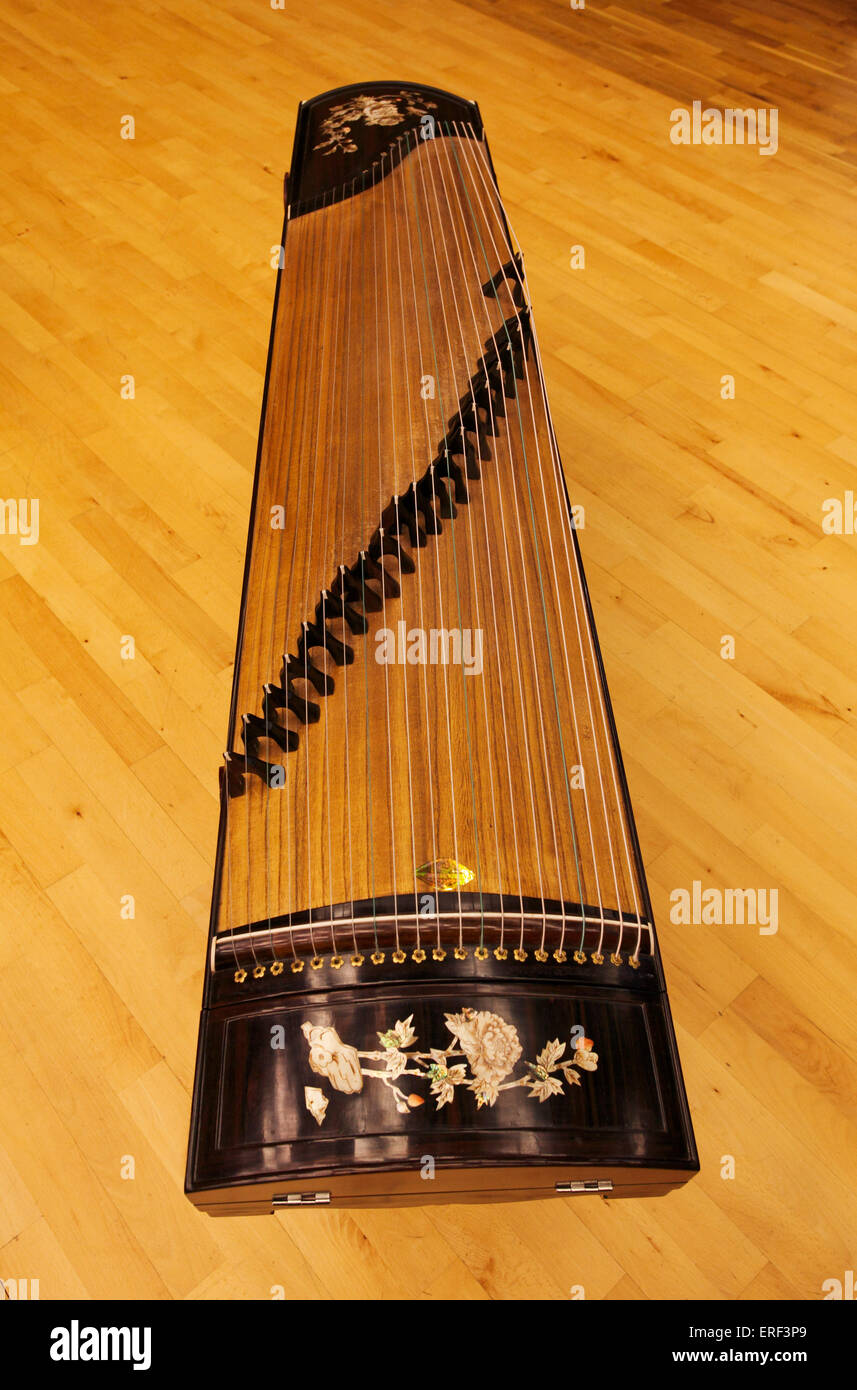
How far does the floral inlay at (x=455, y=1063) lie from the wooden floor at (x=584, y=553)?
0.68 metres

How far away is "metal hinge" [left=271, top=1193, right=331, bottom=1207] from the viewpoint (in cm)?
104

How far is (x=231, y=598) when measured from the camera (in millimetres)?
2211

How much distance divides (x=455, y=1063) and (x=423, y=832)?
281 millimetres

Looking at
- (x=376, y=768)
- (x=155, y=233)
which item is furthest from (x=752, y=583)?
(x=155, y=233)

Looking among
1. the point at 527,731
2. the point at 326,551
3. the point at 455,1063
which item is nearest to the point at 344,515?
the point at 326,551

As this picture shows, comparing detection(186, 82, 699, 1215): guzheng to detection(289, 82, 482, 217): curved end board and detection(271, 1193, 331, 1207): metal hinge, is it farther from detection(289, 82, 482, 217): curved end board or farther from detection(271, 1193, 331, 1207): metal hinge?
detection(289, 82, 482, 217): curved end board

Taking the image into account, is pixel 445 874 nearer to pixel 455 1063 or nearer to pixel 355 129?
pixel 455 1063

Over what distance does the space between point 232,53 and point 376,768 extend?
4.07m

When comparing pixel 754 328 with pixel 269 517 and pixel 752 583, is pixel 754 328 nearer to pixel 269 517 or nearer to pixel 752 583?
pixel 752 583

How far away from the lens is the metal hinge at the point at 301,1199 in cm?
104

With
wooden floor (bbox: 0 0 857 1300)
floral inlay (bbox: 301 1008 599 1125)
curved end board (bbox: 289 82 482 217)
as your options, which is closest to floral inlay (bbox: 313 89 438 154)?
curved end board (bbox: 289 82 482 217)

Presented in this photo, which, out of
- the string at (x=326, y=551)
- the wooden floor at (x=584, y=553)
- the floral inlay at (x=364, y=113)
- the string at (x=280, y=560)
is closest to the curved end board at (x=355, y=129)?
the floral inlay at (x=364, y=113)

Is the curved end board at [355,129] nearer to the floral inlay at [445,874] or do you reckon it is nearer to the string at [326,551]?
the string at [326,551]

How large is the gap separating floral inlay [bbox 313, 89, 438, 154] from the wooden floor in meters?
0.64
